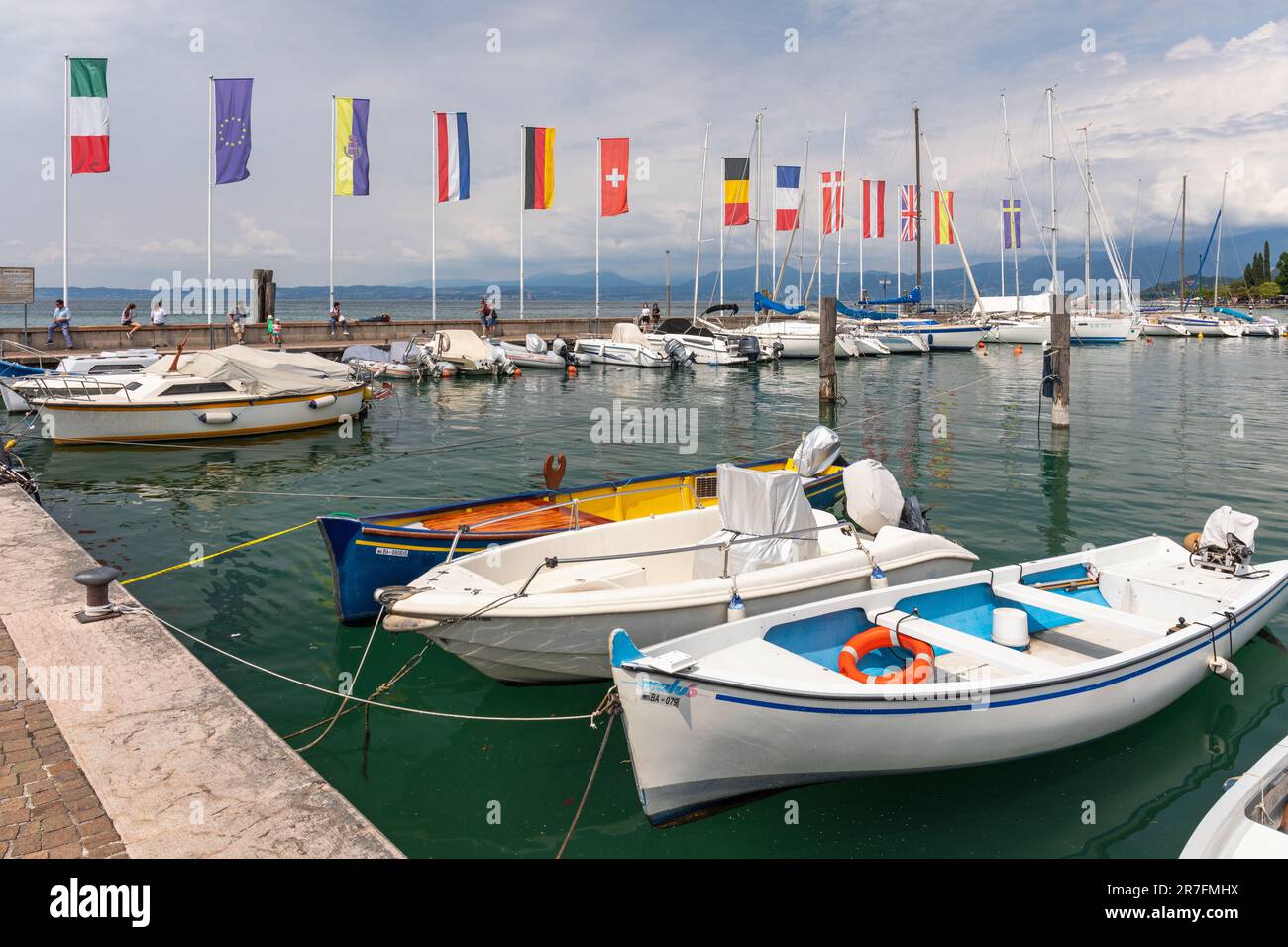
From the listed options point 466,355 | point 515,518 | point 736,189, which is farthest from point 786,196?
point 515,518

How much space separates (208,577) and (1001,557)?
12.0 m

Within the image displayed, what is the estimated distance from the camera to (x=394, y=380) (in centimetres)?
3984

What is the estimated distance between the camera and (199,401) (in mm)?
23094

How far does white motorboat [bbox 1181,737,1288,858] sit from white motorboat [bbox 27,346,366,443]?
77.4 ft

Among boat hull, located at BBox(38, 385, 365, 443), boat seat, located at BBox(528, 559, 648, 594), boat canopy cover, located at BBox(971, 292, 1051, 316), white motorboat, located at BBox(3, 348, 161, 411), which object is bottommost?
boat seat, located at BBox(528, 559, 648, 594)

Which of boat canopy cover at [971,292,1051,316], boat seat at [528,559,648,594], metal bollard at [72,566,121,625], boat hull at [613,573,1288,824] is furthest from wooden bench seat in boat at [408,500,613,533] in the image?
boat canopy cover at [971,292,1051,316]

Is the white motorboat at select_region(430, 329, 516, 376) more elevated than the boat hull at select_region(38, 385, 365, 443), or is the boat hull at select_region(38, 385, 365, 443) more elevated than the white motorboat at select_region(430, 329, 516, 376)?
the white motorboat at select_region(430, 329, 516, 376)

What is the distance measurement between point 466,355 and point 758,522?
33.9 metres

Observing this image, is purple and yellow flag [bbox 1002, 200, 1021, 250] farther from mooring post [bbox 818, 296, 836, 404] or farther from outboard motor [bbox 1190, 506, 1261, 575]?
outboard motor [bbox 1190, 506, 1261, 575]

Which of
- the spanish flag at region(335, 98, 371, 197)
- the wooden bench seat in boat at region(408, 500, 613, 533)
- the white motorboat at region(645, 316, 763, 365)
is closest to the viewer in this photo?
the wooden bench seat in boat at region(408, 500, 613, 533)

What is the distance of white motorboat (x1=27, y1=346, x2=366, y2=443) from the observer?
878 inches

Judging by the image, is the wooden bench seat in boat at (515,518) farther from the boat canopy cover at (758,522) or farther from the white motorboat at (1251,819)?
the white motorboat at (1251,819)

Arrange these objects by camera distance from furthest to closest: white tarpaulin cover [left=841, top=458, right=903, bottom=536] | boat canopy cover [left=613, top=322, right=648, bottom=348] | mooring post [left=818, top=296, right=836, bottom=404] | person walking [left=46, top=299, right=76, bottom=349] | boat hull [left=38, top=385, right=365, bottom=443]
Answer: boat canopy cover [left=613, top=322, right=648, bottom=348]
person walking [left=46, top=299, right=76, bottom=349]
mooring post [left=818, top=296, right=836, bottom=404]
boat hull [left=38, top=385, right=365, bottom=443]
white tarpaulin cover [left=841, top=458, right=903, bottom=536]

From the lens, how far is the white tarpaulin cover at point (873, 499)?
11.9 meters
